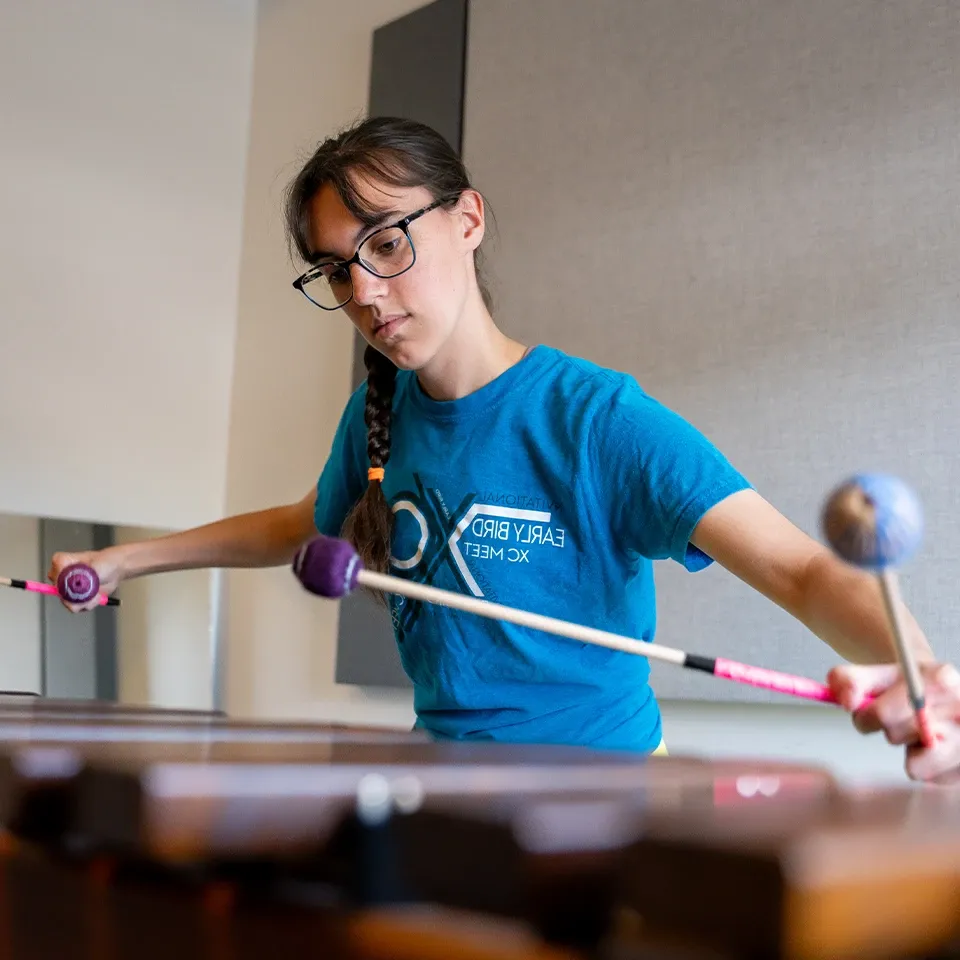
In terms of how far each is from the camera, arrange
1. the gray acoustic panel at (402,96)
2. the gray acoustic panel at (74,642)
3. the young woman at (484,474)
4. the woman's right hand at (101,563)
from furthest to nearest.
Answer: the gray acoustic panel at (74,642) → the gray acoustic panel at (402,96) → the woman's right hand at (101,563) → the young woman at (484,474)

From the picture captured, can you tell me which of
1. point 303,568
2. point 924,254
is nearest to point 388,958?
point 303,568

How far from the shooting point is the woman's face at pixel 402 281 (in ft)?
5.15

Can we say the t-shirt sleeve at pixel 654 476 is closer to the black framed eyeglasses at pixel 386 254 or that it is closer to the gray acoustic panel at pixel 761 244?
the black framed eyeglasses at pixel 386 254

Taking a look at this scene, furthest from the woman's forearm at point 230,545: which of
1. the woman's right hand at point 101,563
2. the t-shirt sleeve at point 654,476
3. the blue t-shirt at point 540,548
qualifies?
the t-shirt sleeve at point 654,476

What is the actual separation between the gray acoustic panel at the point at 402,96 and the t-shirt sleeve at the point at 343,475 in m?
1.23

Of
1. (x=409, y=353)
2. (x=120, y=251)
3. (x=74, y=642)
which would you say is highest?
(x=120, y=251)

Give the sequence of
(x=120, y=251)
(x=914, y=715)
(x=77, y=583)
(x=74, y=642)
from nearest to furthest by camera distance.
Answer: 1. (x=914, y=715)
2. (x=77, y=583)
3. (x=74, y=642)
4. (x=120, y=251)

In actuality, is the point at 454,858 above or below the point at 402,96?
below

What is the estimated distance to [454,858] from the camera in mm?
583

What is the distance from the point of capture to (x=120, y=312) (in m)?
3.77

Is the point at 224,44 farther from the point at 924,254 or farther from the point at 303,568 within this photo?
the point at 303,568

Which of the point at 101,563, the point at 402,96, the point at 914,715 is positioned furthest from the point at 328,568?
the point at 402,96

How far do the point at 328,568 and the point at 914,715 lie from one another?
0.46m

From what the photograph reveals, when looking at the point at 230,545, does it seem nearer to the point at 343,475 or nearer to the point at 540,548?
the point at 343,475
